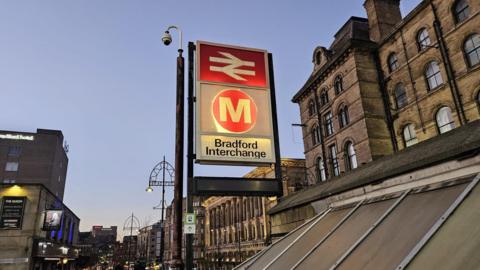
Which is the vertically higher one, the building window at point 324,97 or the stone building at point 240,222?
the building window at point 324,97

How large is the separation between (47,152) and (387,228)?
84.8 metres

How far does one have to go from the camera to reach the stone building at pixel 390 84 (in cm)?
2155

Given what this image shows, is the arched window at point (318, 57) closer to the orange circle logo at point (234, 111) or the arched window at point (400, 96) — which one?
the arched window at point (400, 96)

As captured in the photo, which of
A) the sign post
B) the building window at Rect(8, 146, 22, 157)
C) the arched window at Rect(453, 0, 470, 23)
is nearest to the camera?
the sign post

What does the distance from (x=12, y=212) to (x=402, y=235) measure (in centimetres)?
3534

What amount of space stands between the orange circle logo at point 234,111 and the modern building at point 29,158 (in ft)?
247

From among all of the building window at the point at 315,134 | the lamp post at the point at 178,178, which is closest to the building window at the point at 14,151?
the building window at the point at 315,134

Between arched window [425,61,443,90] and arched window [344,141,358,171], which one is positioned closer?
arched window [425,61,443,90]

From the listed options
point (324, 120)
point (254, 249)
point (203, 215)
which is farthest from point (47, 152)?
point (324, 120)

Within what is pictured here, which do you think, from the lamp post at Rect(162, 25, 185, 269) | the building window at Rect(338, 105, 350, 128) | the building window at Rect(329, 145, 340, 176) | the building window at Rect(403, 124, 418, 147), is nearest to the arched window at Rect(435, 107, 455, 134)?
the building window at Rect(403, 124, 418, 147)

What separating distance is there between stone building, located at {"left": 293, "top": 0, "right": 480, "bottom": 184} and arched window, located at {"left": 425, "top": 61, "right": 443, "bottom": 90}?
68 millimetres

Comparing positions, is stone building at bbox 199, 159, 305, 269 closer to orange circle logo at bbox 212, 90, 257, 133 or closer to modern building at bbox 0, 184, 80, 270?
modern building at bbox 0, 184, 80, 270

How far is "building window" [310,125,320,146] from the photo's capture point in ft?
115

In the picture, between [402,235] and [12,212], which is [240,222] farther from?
[402,235]
